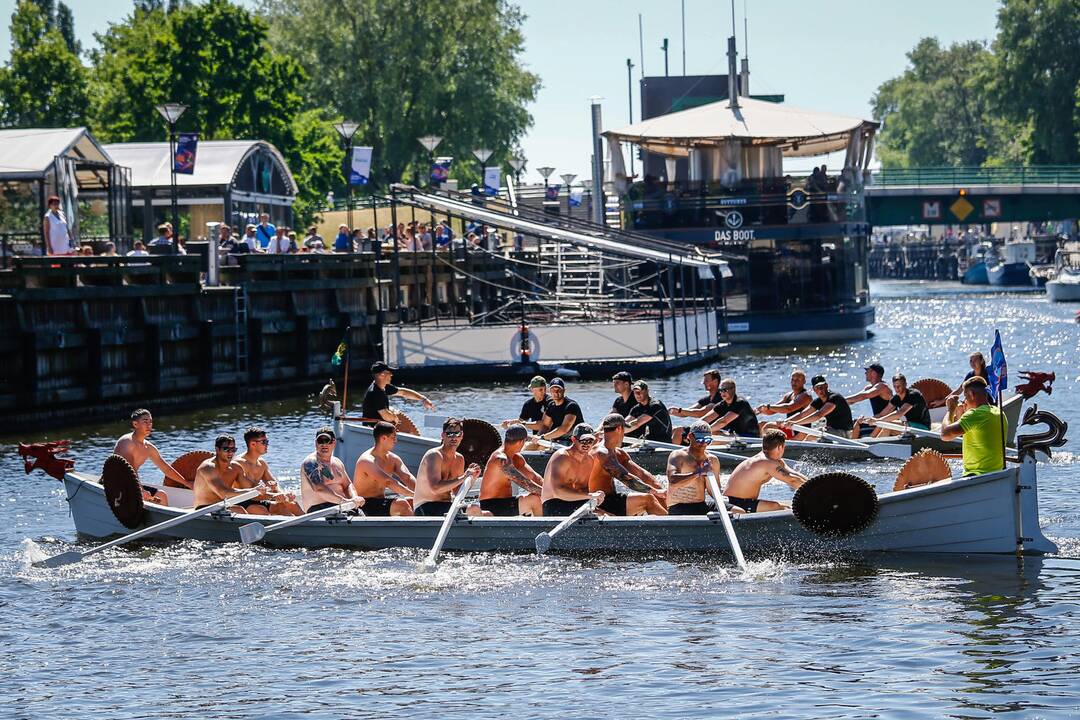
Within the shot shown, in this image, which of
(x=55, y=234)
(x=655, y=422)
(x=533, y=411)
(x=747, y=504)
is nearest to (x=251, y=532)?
(x=747, y=504)

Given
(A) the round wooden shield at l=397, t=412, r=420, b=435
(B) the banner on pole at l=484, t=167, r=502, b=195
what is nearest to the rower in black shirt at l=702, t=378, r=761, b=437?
(A) the round wooden shield at l=397, t=412, r=420, b=435

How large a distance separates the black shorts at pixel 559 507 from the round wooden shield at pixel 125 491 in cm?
525

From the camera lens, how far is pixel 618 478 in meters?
20.3

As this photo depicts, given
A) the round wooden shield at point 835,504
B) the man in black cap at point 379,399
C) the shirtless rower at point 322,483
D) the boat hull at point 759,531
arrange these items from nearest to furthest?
the boat hull at point 759,531 < the round wooden shield at point 835,504 < the shirtless rower at point 322,483 < the man in black cap at point 379,399

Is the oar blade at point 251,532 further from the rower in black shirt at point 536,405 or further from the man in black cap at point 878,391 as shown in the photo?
the man in black cap at point 878,391

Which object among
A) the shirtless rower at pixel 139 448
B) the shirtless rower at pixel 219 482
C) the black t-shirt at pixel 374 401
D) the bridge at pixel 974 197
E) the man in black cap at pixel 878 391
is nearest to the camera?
the shirtless rower at pixel 219 482

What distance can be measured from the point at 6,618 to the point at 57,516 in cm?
637

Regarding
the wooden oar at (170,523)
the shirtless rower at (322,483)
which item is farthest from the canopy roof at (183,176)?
the shirtless rower at (322,483)

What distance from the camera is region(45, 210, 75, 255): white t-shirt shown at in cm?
3428

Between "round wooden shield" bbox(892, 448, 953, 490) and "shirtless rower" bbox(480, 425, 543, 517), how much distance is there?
4.37 metres

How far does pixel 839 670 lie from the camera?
590 inches

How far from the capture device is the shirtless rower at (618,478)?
66.6ft

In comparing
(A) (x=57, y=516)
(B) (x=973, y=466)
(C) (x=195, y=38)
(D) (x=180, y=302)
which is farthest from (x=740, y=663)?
(C) (x=195, y=38)

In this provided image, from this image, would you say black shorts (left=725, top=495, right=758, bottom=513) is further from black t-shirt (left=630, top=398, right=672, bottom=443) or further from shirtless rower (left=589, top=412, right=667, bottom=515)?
black t-shirt (left=630, top=398, right=672, bottom=443)
